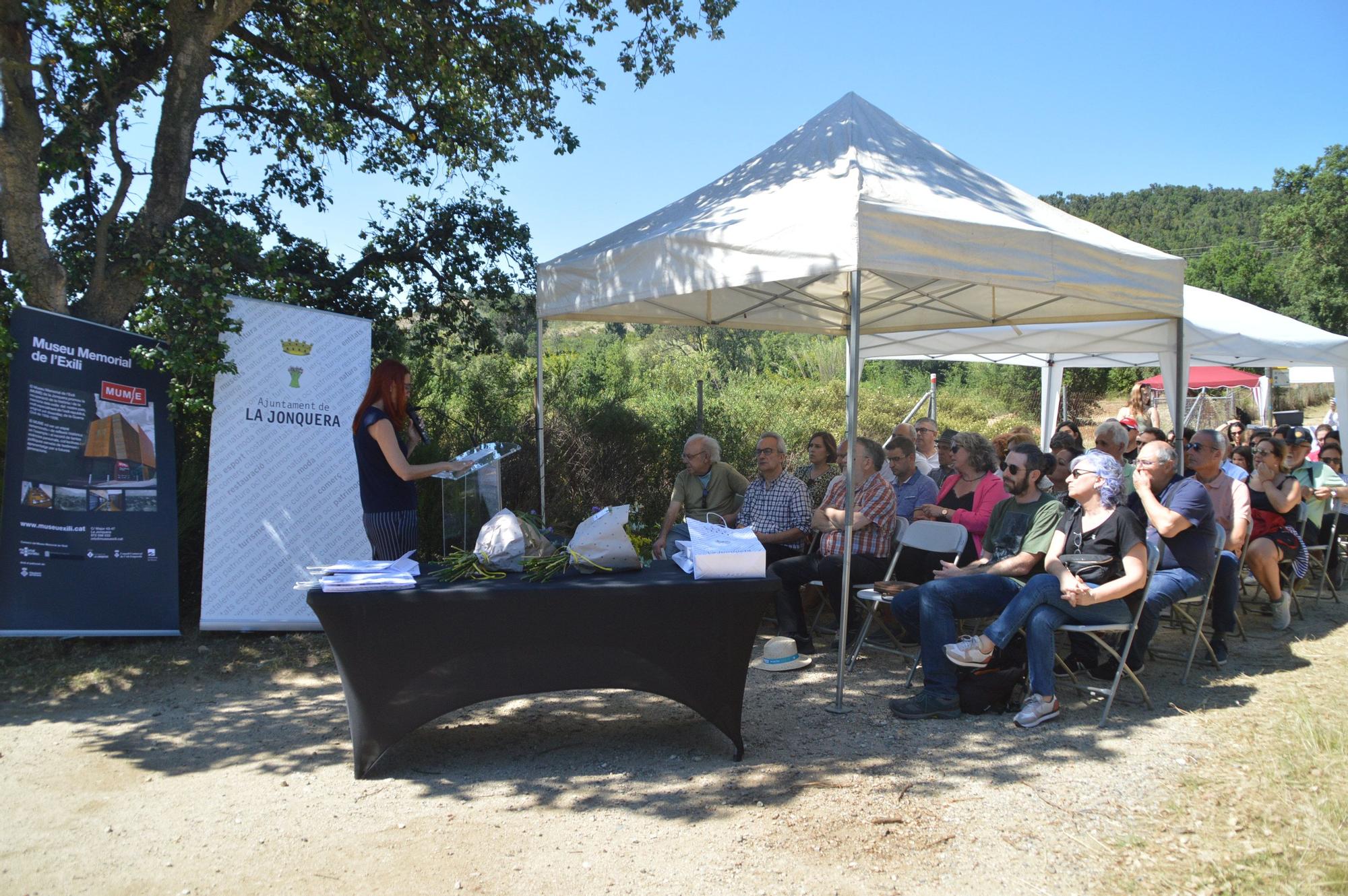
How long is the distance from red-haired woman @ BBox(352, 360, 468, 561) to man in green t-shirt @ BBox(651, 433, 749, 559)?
2.19 m

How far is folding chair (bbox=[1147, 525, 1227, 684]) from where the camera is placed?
476cm

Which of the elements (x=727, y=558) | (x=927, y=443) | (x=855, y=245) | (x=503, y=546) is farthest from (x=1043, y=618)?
(x=927, y=443)

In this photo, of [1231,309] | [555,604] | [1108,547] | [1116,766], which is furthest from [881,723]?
[1231,309]

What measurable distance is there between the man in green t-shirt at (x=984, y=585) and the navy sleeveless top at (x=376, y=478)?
105 inches

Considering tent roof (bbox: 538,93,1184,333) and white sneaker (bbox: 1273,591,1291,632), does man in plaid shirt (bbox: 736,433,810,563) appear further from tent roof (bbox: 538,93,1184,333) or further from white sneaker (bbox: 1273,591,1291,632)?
white sneaker (bbox: 1273,591,1291,632)

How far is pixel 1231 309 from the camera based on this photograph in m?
8.82

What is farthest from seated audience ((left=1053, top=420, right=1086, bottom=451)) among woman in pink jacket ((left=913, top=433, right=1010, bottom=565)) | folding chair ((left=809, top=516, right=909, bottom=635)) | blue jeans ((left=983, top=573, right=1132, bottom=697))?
blue jeans ((left=983, top=573, right=1132, bottom=697))

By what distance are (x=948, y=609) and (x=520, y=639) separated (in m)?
2.14

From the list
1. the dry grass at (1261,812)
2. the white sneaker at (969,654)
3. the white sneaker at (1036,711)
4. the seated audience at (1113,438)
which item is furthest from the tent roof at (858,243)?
the dry grass at (1261,812)

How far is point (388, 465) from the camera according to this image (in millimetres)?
4547

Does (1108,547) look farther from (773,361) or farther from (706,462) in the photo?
(773,361)

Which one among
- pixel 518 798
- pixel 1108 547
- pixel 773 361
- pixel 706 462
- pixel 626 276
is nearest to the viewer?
pixel 518 798

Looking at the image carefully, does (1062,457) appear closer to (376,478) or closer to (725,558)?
(725,558)

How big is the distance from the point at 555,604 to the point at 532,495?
4.93 m
